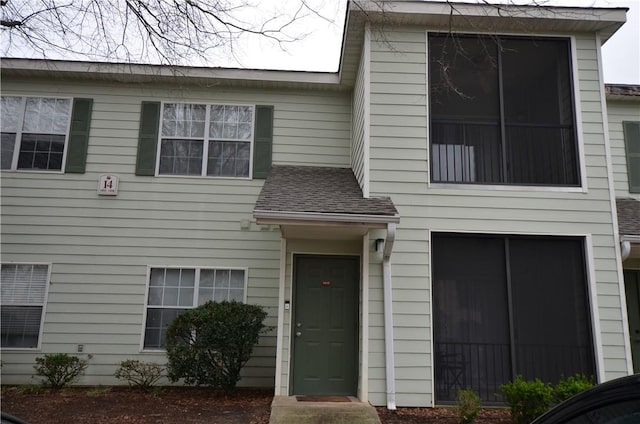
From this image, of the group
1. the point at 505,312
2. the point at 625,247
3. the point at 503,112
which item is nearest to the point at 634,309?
the point at 625,247

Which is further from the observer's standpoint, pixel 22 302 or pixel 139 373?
pixel 22 302

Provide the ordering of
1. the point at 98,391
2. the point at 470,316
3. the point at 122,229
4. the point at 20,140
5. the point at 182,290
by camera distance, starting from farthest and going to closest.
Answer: the point at 20,140 < the point at 122,229 < the point at 182,290 < the point at 98,391 < the point at 470,316

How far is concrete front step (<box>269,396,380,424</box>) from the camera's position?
17.5 feet

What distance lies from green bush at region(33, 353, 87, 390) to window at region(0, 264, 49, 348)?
0.60 m

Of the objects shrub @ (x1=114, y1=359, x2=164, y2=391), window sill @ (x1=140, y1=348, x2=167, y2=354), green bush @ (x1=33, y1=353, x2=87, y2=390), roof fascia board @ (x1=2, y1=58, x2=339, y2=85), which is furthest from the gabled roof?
green bush @ (x1=33, y1=353, x2=87, y2=390)

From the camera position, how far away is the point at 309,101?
8625 mm

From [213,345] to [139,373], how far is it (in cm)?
157

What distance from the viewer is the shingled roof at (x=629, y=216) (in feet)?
22.1

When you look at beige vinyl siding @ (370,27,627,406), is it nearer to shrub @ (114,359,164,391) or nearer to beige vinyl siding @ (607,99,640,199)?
beige vinyl siding @ (607,99,640,199)

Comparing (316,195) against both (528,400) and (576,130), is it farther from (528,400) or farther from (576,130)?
(576,130)

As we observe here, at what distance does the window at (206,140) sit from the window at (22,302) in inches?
106

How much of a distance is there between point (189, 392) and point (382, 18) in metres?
6.24

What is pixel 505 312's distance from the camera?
6441 millimetres

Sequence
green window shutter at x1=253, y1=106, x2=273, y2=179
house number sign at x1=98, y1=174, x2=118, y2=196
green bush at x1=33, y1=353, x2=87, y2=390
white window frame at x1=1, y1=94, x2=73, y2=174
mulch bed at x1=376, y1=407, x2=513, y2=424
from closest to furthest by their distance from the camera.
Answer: mulch bed at x1=376, y1=407, x2=513, y2=424
green bush at x1=33, y1=353, x2=87, y2=390
house number sign at x1=98, y1=174, x2=118, y2=196
white window frame at x1=1, y1=94, x2=73, y2=174
green window shutter at x1=253, y1=106, x2=273, y2=179
